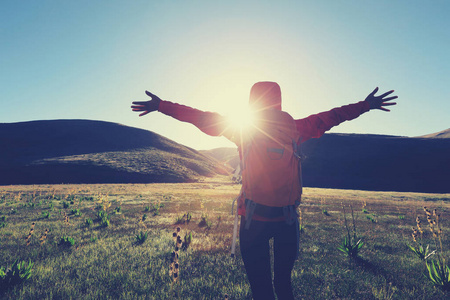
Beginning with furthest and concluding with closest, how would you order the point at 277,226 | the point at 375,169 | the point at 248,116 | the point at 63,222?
the point at 375,169 < the point at 63,222 < the point at 248,116 < the point at 277,226

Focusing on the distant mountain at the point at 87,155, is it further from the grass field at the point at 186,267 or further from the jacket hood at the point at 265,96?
the jacket hood at the point at 265,96

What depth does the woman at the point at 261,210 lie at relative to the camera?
2357mm

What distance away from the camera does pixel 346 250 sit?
19.2 feet

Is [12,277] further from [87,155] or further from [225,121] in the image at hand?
[87,155]

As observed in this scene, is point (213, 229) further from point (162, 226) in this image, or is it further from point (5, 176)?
point (5, 176)

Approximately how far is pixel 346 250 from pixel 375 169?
10070 cm

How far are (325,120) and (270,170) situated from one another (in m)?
1.18

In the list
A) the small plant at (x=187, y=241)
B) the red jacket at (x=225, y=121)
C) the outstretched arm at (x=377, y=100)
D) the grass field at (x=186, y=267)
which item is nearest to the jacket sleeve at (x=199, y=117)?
the red jacket at (x=225, y=121)

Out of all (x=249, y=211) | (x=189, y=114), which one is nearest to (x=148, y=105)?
(x=189, y=114)

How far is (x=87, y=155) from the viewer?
3423 inches

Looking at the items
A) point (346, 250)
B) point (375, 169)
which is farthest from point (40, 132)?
point (375, 169)

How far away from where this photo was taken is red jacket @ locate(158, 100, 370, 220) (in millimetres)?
2699

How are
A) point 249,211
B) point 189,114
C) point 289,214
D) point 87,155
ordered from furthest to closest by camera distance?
point 87,155 < point 189,114 < point 289,214 < point 249,211

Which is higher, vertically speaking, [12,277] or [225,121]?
[225,121]
